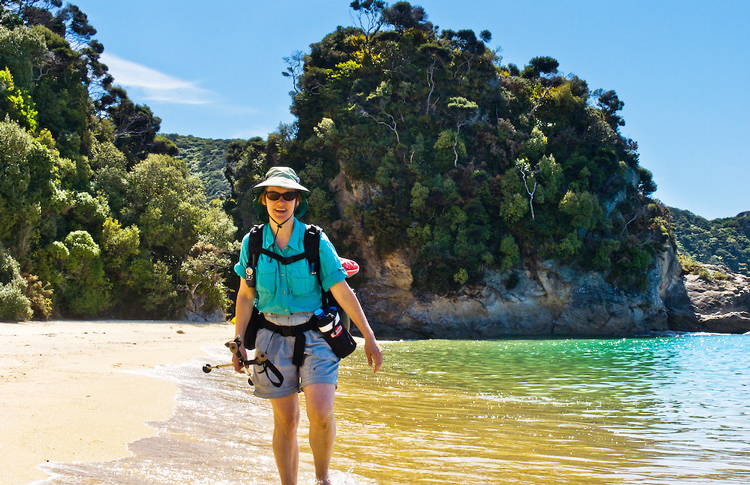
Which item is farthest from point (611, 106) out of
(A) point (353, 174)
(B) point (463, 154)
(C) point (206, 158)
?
(C) point (206, 158)

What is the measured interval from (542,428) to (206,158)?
80.6 m

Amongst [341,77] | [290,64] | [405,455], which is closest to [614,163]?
[341,77]

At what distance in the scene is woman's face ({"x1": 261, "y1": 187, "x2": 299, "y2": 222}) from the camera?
328 cm

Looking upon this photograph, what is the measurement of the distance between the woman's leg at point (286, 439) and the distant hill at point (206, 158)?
63.8m

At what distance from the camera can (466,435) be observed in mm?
5113

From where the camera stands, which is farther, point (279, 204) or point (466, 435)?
point (466, 435)

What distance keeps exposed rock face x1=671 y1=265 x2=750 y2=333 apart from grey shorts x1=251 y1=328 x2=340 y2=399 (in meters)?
40.7

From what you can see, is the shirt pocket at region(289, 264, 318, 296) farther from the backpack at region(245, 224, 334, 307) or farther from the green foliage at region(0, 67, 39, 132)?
the green foliage at region(0, 67, 39, 132)

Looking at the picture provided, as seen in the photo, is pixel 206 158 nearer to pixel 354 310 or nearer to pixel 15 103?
pixel 15 103

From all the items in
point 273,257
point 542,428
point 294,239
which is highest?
point 294,239

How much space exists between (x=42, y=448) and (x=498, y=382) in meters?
7.55

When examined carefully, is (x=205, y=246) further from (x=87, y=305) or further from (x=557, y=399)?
(x=557, y=399)

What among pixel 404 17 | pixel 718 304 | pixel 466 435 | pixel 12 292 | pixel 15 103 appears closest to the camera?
pixel 466 435

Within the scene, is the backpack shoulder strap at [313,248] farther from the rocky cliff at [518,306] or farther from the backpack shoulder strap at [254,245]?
the rocky cliff at [518,306]
